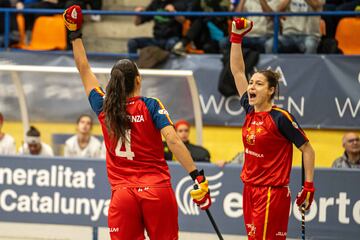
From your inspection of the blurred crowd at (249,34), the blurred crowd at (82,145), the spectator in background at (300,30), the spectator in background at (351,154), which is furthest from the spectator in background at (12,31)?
the spectator in background at (351,154)

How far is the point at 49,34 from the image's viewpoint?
1388 cm

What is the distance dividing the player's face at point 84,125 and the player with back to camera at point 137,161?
5004 mm

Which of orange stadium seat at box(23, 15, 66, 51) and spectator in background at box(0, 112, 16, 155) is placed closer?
spectator in background at box(0, 112, 16, 155)

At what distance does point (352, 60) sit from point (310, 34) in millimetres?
844

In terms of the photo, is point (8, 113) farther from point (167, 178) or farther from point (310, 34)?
point (167, 178)

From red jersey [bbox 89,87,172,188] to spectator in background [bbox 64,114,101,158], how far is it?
498 cm

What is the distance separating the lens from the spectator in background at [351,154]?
10625mm

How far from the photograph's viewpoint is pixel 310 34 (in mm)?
12625

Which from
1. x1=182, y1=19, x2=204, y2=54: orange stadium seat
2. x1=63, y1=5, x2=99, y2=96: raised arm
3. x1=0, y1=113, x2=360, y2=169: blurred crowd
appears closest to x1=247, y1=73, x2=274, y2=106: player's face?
x1=63, y1=5, x2=99, y2=96: raised arm

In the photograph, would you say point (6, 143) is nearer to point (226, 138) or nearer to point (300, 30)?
point (226, 138)

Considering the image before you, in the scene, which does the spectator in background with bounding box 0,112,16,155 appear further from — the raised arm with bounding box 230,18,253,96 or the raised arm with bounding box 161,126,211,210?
the raised arm with bounding box 161,126,211,210

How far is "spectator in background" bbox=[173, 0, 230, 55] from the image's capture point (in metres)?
12.9

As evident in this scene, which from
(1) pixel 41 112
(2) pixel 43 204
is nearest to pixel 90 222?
(2) pixel 43 204

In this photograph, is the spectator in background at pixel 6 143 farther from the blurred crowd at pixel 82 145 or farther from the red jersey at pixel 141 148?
the red jersey at pixel 141 148
